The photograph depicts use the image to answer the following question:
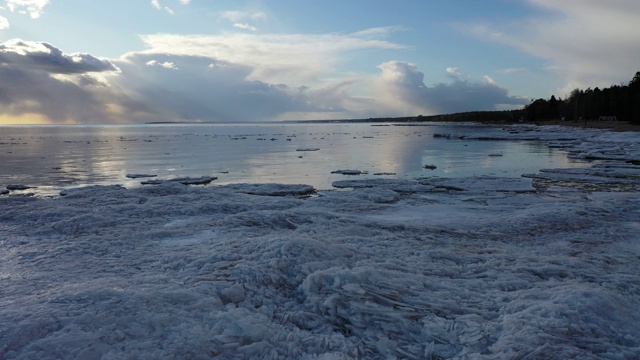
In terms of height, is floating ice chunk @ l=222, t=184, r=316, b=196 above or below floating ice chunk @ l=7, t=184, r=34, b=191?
below

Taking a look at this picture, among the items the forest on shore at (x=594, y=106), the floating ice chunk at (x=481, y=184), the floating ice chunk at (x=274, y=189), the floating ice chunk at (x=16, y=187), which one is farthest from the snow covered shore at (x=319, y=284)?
the forest on shore at (x=594, y=106)

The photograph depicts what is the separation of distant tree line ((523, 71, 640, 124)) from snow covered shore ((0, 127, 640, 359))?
85088 mm

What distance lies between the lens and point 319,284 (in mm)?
6266

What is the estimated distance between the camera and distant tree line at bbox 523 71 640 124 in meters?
83.9

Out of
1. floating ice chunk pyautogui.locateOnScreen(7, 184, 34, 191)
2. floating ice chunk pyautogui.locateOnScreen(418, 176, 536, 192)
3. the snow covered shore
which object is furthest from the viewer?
floating ice chunk pyautogui.locateOnScreen(7, 184, 34, 191)

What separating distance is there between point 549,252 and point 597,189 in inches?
456

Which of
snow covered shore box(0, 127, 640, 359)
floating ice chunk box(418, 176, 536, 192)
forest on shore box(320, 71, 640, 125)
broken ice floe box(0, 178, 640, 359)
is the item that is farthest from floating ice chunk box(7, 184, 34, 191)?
forest on shore box(320, 71, 640, 125)

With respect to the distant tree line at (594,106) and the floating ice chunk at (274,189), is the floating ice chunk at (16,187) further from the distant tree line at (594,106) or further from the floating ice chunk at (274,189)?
the distant tree line at (594,106)

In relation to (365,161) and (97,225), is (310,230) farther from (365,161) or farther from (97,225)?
(365,161)

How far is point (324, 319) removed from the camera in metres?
5.61

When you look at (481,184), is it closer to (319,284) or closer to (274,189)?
(274,189)

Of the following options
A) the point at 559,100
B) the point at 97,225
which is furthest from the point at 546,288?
the point at 559,100

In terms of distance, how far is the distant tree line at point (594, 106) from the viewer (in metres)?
83.9

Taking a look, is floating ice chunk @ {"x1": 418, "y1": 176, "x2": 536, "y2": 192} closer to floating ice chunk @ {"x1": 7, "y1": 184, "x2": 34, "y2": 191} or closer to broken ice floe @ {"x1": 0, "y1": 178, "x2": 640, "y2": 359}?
broken ice floe @ {"x1": 0, "y1": 178, "x2": 640, "y2": 359}
